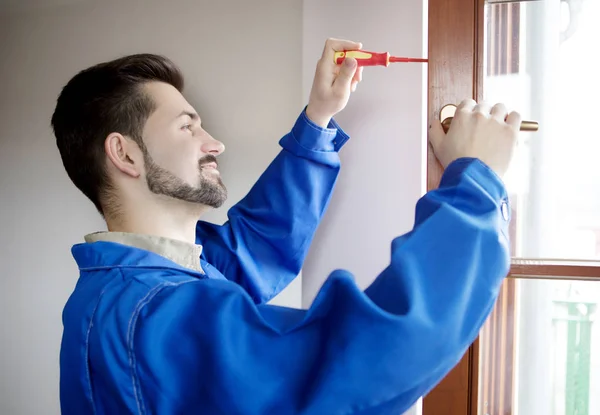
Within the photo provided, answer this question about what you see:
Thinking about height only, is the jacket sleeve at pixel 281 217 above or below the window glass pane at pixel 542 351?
above

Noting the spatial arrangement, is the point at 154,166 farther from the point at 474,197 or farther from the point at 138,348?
the point at 474,197

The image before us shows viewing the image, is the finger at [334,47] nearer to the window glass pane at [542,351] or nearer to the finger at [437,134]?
the finger at [437,134]

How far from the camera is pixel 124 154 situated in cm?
101

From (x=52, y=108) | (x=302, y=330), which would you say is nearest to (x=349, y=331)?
→ (x=302, y=330)

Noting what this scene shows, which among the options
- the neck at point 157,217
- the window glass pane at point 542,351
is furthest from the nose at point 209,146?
the window glass pane at point 542,351

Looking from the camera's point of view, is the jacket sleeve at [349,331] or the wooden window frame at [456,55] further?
the wooden window frame at [456,55]

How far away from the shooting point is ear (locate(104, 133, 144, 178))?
3.29ft

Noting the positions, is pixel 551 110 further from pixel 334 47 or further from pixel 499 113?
pixel 334 47

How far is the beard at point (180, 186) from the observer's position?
3.22 feet

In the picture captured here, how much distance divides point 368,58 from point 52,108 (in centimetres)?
115

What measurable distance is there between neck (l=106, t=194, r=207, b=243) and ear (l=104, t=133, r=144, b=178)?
7cm

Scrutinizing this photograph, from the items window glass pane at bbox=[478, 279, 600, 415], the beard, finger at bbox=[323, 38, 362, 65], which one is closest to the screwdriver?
finger at bbox=[323, 38, 362, 65]

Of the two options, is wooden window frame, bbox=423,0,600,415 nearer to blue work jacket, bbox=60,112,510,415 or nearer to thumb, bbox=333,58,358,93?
thumb, bbox=333,58,358,93

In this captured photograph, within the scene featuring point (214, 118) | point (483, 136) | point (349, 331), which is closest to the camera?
point (349, 331)
